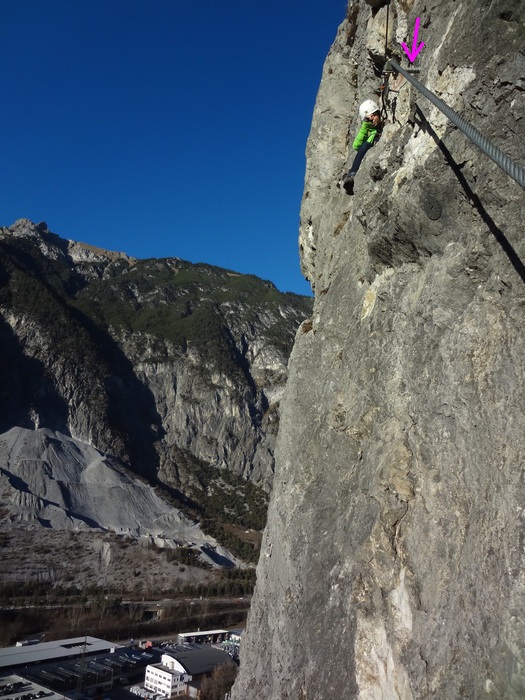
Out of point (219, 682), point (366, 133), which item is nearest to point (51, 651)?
point (219, 682)

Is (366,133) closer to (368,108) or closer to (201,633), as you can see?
(368,108)

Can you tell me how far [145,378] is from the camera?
113m

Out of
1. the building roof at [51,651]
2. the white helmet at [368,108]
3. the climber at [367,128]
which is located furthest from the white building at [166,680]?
the white helmet at [368,108]

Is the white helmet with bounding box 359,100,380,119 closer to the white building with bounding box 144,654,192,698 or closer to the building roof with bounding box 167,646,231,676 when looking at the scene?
the white building with bounding box 144,654,192,698

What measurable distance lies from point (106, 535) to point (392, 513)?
69.1 metres

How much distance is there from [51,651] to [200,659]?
10.7 metres

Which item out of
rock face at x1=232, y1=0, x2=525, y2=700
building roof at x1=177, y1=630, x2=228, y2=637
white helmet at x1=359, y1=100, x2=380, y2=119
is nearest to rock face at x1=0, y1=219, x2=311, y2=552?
building roof at x1=177, y1=630, x2=228, y2=637

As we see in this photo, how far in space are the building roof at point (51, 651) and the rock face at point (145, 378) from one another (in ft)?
97.2

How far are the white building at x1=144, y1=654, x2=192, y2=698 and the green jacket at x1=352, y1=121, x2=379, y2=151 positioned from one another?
34.8 m

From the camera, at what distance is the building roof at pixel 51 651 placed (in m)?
35.3

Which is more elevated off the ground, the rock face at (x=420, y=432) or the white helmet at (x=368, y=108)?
the white helmet at (x=368, y=108)

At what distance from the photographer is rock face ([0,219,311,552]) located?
90.9m

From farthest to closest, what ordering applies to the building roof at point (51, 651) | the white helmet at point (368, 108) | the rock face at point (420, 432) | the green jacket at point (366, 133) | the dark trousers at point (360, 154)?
the building roof at point (51, 651) → the dark trousers at point (360, 154) → the green jacket at point (366, 133) → the white helmet at point (368, 108) → the rock face at point (420, 432)

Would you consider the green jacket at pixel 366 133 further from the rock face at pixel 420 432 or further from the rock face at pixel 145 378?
the rock face at pixel 145 378
